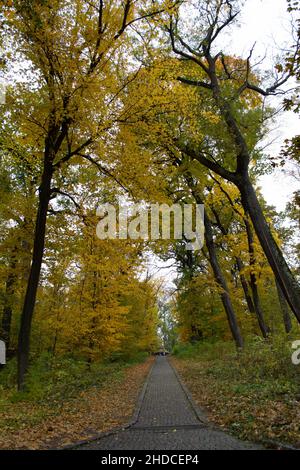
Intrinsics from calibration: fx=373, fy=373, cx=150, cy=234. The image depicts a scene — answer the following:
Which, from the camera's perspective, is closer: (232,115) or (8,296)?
(232,115)

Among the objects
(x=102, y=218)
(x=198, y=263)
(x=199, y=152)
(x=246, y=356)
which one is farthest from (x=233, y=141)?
(x=198, y=263)

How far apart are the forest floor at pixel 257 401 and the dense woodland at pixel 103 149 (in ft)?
5.34

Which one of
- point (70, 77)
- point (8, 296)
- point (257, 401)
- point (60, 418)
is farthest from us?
point (8, 296)

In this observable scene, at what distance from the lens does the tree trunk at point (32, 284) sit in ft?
34.4

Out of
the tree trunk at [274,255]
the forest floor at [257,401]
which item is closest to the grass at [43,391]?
the forest floor at [257,401]

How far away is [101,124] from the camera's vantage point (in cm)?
1010

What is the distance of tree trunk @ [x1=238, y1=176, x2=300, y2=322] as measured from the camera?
30.2 ft

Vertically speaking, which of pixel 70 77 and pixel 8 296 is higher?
pixel 70 77

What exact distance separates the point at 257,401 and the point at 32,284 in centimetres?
668

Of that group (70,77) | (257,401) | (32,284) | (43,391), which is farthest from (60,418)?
(70,77)

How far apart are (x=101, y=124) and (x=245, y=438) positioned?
316 inches

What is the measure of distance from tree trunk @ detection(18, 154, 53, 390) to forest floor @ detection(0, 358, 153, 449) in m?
1.08

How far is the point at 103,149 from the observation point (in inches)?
423

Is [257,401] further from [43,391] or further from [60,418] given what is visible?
[43,391]
